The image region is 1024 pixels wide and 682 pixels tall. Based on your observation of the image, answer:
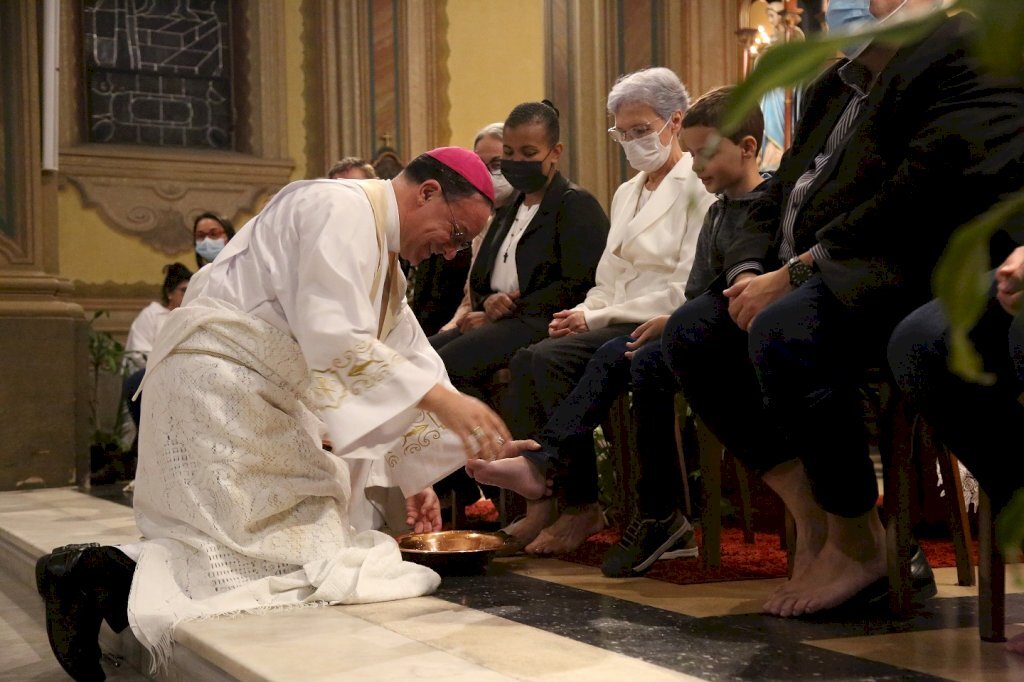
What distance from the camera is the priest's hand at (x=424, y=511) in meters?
3.66

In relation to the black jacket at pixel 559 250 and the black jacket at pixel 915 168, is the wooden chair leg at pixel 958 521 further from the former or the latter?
the black jacket at pixel 559 250

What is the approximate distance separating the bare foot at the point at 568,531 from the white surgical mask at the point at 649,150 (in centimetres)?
122

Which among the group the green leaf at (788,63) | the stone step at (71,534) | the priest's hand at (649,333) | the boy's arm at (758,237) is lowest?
the stone step at (71,534)

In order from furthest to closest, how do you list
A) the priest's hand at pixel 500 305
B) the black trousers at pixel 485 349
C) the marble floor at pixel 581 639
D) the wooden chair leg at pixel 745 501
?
1. the priest's hand at pixel 500 305
2. the black trousers at pixel 485 349
3. the wooden chair leg at pixel 745 501
4. the marble floor at pixel 581 639

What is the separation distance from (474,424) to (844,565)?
908mm

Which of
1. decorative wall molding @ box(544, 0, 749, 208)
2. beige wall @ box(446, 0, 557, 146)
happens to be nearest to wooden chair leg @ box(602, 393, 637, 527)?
decorative wall molding @ box(544, 0, 749, 208)

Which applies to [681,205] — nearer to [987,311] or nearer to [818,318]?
[818,318]

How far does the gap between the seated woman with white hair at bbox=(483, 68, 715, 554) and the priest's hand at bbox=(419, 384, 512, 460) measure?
94 cm

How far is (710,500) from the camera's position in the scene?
3.52 meters

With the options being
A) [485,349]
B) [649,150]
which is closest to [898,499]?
[649,150]

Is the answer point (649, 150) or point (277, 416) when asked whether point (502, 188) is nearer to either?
point (649, 150)

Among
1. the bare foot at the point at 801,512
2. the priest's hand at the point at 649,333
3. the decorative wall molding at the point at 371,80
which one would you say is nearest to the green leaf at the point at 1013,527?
the bare foot at the point at 801,512

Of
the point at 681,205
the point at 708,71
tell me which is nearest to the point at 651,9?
the point at 708,71

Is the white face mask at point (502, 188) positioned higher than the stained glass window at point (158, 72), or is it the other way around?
the stained glass window at point (158, 72)
